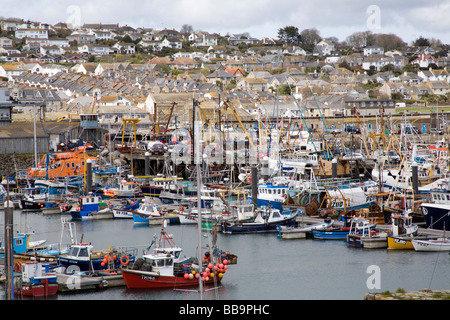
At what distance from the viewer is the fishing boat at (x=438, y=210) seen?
32.3 m

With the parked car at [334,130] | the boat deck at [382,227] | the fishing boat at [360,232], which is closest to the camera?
the fishing boat at [360,232]

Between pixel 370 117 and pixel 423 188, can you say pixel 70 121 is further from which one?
pixel 423 188

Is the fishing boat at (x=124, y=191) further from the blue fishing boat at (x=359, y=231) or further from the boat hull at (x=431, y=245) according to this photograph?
the boat hull at (x=431, y=245)

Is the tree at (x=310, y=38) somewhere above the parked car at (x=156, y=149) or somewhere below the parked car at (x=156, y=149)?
above

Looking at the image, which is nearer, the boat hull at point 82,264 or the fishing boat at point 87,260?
the fishing boat at point 87,260

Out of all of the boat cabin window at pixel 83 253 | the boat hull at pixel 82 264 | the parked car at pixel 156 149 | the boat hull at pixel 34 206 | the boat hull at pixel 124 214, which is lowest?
the boat hull at pixel 82 264

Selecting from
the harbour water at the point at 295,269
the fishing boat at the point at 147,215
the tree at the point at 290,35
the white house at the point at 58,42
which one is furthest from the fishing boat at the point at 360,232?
the tree at the point at 290,35

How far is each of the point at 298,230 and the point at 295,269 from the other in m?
6.04

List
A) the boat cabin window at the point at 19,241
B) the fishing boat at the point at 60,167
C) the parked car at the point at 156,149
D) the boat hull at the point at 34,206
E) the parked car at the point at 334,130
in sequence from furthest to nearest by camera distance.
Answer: the parked car at the point at 334,130, the parked car at the point at 156,149, the fishing boat at the point at 60,167, the boat hull at the point at 34,206, the boat cabin window at the point at 19,241

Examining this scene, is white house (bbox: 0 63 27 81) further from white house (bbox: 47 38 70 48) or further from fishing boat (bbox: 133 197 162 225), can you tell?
fishing boat (bbox: 133 197 162 225)

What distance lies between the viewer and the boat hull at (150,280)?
24312 mm

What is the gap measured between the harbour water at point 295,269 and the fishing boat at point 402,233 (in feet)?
1.64

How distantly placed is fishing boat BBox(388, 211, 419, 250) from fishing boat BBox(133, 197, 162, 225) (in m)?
12.3
